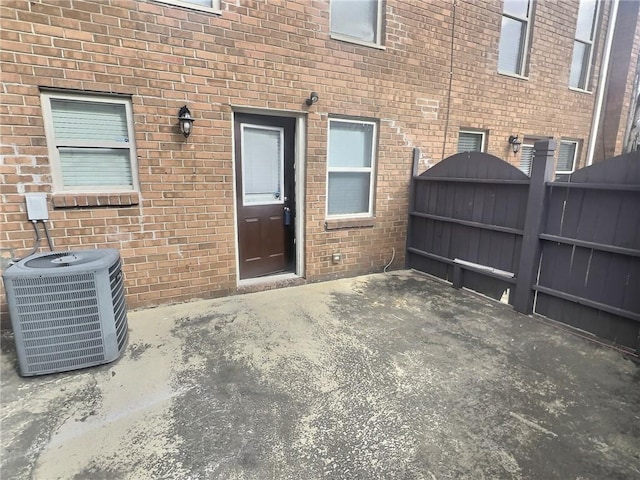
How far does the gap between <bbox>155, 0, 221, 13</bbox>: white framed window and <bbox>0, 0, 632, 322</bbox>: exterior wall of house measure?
1.9 inches

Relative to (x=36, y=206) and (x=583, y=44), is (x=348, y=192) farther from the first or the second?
(x=583, y=44)

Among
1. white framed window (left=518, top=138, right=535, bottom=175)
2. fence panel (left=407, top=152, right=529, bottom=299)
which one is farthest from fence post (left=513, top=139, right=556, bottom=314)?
white framed window (left=518, top=138, right=535, bottom=175)

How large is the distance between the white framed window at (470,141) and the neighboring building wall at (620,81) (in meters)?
3.23

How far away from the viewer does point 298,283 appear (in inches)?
185

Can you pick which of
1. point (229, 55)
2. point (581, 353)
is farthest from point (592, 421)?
point (229, 55)

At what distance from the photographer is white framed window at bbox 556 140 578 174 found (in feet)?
23.3

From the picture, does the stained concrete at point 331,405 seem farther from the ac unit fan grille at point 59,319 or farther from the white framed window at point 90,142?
the white framed window at point 90,142

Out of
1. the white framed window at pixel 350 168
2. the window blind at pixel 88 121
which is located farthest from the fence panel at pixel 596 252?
the window blind at pixel 88 121

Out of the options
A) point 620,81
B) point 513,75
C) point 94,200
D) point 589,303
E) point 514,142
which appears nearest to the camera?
point 589,303

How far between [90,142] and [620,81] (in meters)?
9.32

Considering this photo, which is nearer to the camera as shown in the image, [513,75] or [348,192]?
[348,192]

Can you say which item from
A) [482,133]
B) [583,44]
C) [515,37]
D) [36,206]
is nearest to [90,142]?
[36,206]

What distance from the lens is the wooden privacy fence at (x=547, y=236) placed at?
308 cm

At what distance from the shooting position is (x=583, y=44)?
262 inches
